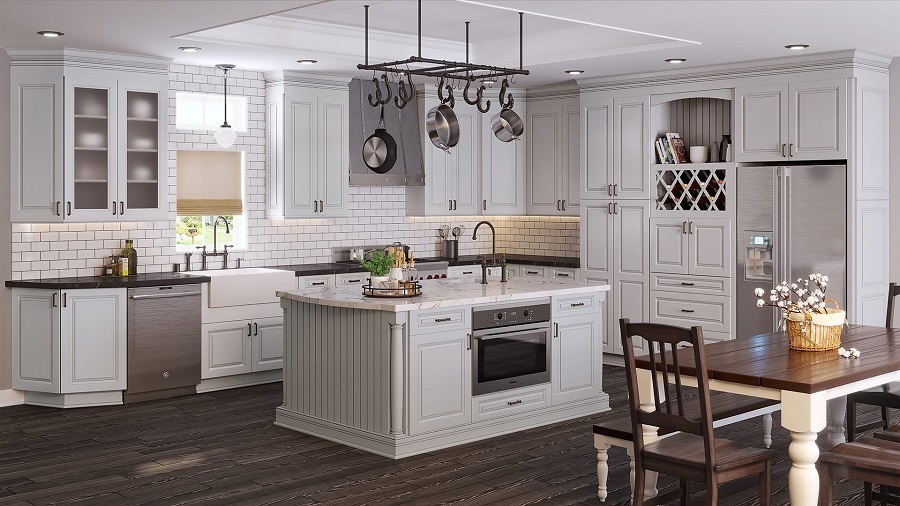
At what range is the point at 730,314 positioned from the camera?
827cm

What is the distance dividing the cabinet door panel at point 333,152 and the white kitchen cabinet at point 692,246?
287 cm

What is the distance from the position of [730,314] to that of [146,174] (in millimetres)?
5002

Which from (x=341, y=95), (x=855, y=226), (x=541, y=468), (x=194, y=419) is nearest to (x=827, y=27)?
(x=855, y=226)

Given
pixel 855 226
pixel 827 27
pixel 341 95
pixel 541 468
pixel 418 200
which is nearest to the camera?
pixel 541 468

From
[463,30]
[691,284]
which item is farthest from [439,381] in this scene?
[691,284]

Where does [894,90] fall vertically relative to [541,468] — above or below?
above

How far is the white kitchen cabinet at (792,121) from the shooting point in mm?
7551

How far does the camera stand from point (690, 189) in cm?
862

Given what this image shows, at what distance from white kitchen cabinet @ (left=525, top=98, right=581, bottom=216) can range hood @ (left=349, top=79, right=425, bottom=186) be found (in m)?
1.23

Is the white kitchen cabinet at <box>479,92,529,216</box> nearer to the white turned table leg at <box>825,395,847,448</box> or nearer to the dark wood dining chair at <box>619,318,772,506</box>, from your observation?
the white turned table leg at <box>825,395,847,448</box>

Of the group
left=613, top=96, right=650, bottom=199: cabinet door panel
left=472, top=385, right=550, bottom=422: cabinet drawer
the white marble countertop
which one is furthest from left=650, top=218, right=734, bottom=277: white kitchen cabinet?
left=472, top=385, right=550, bottom=422: cabinet drawer

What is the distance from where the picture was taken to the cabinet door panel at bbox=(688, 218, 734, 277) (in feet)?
27.1

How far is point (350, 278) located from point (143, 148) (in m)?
2.10

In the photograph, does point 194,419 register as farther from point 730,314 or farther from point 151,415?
point 730,314
